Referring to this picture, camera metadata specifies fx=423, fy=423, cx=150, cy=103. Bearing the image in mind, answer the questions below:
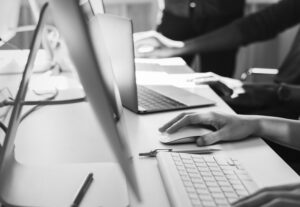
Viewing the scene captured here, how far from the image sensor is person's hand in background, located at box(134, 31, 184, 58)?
2008mm

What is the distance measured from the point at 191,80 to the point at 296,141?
1.98ft

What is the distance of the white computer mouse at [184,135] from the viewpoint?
977 millimetres

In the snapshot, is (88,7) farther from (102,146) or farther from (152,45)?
(152,45)

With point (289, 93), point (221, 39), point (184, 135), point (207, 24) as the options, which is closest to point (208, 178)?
point (184, 135)

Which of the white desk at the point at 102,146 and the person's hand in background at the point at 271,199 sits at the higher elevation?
the person's hand in background at the point at 271,199

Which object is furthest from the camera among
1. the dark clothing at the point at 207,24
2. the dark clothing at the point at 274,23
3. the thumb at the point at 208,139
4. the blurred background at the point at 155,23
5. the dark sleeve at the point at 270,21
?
the blurred background at the point at 155,23

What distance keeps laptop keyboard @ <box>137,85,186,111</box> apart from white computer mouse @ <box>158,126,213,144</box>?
20cm

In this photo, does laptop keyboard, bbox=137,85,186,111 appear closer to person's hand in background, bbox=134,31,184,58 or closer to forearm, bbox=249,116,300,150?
forearm, bbox=249,116,300,150

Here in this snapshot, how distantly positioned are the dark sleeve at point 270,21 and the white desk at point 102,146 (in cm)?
111

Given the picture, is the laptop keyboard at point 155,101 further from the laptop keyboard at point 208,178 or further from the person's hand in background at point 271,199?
the person's hand in background at point 271,199

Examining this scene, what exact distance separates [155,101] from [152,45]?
2.63 ft

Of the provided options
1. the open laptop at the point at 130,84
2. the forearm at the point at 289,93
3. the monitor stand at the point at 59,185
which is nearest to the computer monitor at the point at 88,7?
the open laptop at the point at 130,84

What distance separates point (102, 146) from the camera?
0.97 meters

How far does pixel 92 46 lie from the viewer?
0.43m
